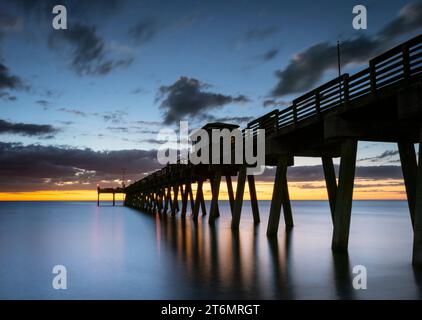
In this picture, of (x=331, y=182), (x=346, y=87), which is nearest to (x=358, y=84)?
(x=346, y=87)

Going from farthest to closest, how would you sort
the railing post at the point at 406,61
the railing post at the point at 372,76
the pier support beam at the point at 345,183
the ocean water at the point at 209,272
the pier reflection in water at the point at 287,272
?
the pier support beam at the point at 345,183, the railing post at the point at 372,76, the railing post at the point at 406,61, the ocean water at the point at 209,272, the pier reflection in water at the point at 287,272

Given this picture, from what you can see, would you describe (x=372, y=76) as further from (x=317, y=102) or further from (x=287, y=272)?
(x=287, y=272)

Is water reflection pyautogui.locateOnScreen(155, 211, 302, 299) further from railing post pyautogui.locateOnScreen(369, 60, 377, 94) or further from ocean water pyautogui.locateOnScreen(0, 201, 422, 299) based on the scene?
railing post pyautogui.locateOnScreen(369, 60, 377, 94)

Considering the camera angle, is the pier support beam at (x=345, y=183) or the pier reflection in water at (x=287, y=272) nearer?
the pier reflection in water at (x=287, y=272)

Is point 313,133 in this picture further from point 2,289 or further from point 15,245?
point 15,245

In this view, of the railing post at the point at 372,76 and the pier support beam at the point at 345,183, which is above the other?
the railing post at the point at 372,76

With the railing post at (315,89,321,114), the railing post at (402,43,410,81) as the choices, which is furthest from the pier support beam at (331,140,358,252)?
the railing post at (402,43,410,81)

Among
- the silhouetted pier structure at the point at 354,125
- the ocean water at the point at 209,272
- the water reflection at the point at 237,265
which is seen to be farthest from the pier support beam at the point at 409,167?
the water reflection at the point at 237,265

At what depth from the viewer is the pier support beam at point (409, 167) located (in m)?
14.6

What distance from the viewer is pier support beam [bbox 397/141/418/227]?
1461 cm

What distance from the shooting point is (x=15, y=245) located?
22.1m

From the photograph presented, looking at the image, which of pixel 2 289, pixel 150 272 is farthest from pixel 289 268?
pixel 2 289

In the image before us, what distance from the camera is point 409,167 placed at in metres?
14.8

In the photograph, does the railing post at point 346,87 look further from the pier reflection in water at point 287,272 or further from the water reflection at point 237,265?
the water reflection at point 237,265
